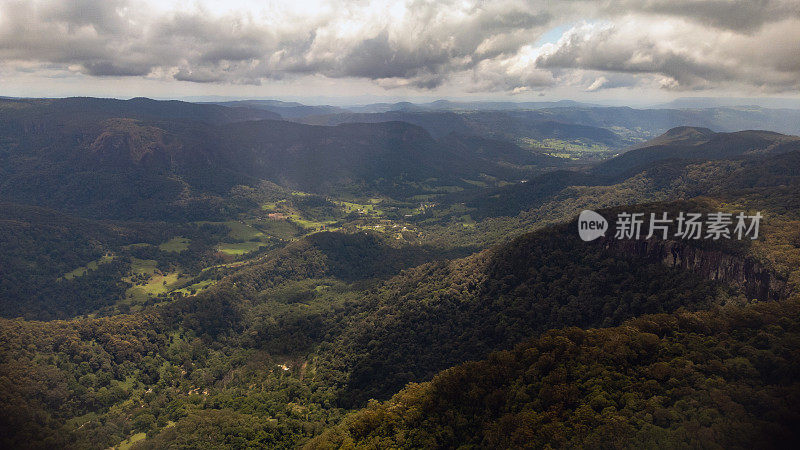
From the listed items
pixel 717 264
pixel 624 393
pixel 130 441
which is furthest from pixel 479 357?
pixel 130 441

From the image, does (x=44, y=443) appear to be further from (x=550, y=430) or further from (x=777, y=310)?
(x=777, y=310)

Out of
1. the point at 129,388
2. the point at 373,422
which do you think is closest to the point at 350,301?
the point at 129,388

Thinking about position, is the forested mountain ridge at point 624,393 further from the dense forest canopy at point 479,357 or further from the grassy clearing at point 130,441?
the grassy clearing at point 130,441

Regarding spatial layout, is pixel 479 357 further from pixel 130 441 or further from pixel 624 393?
pixel 130 441

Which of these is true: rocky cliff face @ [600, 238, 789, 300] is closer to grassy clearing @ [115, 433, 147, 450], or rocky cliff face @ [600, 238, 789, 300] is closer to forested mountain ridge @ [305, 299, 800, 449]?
forested mountain ridge @ [305, 299, 800, 449]

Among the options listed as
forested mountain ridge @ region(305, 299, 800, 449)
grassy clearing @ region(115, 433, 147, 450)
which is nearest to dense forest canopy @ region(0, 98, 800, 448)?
forested mountain ridge @ region(305, 299, 800, 449)

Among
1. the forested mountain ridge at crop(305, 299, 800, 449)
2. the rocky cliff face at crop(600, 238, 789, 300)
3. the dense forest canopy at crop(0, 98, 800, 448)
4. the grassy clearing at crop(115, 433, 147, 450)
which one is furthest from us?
the grassy clearing at crop(115, 433, 147, 450)

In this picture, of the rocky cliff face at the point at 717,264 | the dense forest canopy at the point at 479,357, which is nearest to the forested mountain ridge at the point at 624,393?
the dense forest canopy at the point at 479,357

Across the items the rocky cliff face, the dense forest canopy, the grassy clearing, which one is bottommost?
the grassy clearing

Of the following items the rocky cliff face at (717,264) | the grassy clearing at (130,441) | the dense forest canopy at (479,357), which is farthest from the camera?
the grassy clearing at (130,441)
